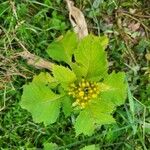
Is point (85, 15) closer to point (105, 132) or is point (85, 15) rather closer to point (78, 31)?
point (78, 31)

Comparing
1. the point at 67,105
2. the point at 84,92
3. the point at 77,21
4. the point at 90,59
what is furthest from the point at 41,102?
the point at 77,21

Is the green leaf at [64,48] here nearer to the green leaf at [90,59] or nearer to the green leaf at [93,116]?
the green leaf at [90,59]

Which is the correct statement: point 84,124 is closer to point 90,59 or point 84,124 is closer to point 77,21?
point 90,59

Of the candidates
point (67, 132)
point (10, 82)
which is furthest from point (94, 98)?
point (10, 82)

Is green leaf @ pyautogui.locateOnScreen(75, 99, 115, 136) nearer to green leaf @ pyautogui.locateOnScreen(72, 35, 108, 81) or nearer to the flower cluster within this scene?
the flower cluster


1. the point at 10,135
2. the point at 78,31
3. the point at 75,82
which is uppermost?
the point at 78,31

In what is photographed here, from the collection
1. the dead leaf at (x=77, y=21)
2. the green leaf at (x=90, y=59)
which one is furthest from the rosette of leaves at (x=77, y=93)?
the dead leaf at (x=77, y=21)
